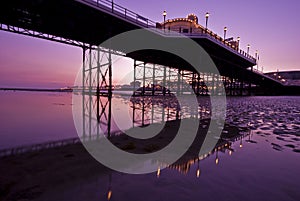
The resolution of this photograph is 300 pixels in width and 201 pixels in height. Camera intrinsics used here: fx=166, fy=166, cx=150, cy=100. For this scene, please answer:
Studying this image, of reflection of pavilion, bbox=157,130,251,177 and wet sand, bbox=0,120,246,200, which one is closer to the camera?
wet sand, bbox=0,120,246,200

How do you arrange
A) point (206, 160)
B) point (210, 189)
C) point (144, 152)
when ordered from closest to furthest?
point (210, 189) < point (206, 160) < point (144, 152)

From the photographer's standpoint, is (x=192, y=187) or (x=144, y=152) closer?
(x=192, y=187)

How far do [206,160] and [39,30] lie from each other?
24439 mm

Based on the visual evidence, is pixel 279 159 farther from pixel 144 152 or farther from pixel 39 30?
pixel 39 30

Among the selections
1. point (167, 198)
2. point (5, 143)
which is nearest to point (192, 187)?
point (167, 198)

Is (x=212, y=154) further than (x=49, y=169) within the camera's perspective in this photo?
Yes

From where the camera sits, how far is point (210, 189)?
215 centimetres

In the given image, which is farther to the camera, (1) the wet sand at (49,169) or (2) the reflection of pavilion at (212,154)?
(2) the reflection of pavilion at (212,154)

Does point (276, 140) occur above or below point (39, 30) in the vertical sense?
below

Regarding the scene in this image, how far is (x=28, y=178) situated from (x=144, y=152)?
2.02m

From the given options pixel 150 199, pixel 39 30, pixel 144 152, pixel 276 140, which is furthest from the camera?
pixel 39 30

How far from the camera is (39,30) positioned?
797 inches

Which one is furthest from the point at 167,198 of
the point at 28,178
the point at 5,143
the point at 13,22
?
the point at 13,22

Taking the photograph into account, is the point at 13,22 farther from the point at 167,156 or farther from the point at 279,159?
the point at 279,159
